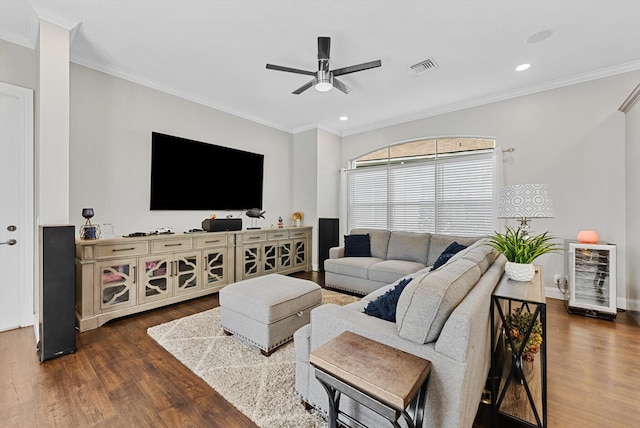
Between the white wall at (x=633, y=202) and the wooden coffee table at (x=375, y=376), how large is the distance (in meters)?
3.55

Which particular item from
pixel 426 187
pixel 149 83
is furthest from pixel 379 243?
pixel 149 83

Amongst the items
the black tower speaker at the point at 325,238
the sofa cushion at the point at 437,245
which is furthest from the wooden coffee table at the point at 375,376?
the black tower speaker at the point at 325,238

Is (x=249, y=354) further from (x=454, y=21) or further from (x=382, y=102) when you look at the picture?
(x=382, y=102)

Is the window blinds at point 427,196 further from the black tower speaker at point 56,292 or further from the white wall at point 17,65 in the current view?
the white wall at point 17,65

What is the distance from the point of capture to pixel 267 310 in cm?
215

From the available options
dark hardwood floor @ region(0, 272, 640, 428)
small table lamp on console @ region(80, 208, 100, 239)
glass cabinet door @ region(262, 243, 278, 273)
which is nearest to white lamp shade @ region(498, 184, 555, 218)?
dark hardwood floor @ region(0, 272, 640, 428)

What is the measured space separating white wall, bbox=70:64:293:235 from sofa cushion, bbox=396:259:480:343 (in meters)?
3.46

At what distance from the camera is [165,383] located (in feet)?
5.97

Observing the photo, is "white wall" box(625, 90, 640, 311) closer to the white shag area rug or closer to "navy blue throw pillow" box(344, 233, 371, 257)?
"navy blue throw pillow" box(344, 233, 371, 257)

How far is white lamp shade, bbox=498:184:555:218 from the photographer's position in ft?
6.92

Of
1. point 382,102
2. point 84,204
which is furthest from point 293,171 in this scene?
point 84,204

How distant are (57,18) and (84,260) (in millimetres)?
2147

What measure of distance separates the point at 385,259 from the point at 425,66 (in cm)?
264

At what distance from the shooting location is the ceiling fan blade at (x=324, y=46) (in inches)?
92.5
